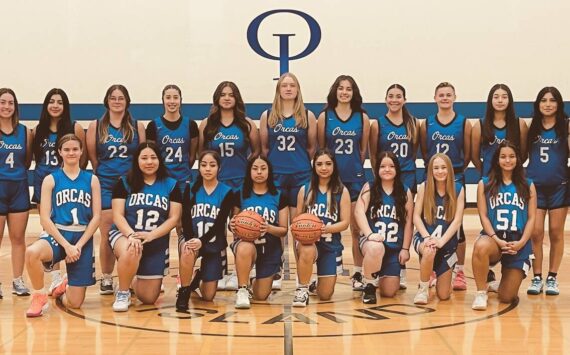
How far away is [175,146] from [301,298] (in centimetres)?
146

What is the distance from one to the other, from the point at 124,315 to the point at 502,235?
92.2 inches

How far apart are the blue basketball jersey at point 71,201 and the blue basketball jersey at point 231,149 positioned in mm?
988

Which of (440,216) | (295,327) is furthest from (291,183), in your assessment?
(295,327)

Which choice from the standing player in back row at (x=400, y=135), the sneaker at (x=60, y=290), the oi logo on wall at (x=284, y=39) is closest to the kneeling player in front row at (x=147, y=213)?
the sneaker at (x=60, y=290)

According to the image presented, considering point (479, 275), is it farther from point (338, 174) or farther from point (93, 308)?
point (93, 308)

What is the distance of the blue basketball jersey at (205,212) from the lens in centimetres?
503

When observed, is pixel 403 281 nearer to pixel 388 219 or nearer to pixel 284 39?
pixel 388 219

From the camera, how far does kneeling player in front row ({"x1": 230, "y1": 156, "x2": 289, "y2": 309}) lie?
5090 millimetres

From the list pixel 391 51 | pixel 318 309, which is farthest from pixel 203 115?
pixel 318 309

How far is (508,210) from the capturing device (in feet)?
16.4

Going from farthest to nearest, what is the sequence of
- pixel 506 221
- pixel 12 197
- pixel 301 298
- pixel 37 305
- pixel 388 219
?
pixel 12 197, pixel 388 219, pixel 506 221, pixel 301 298, pixel 37 305

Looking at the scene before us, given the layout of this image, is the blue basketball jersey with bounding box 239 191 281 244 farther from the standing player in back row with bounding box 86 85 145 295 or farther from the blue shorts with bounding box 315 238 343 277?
the standing player in back row with bounding box 86 85 145 295

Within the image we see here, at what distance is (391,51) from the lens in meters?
8.99

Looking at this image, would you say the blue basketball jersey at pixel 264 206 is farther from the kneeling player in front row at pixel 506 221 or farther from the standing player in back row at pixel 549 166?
the standing player in back row at pixel 549 166
